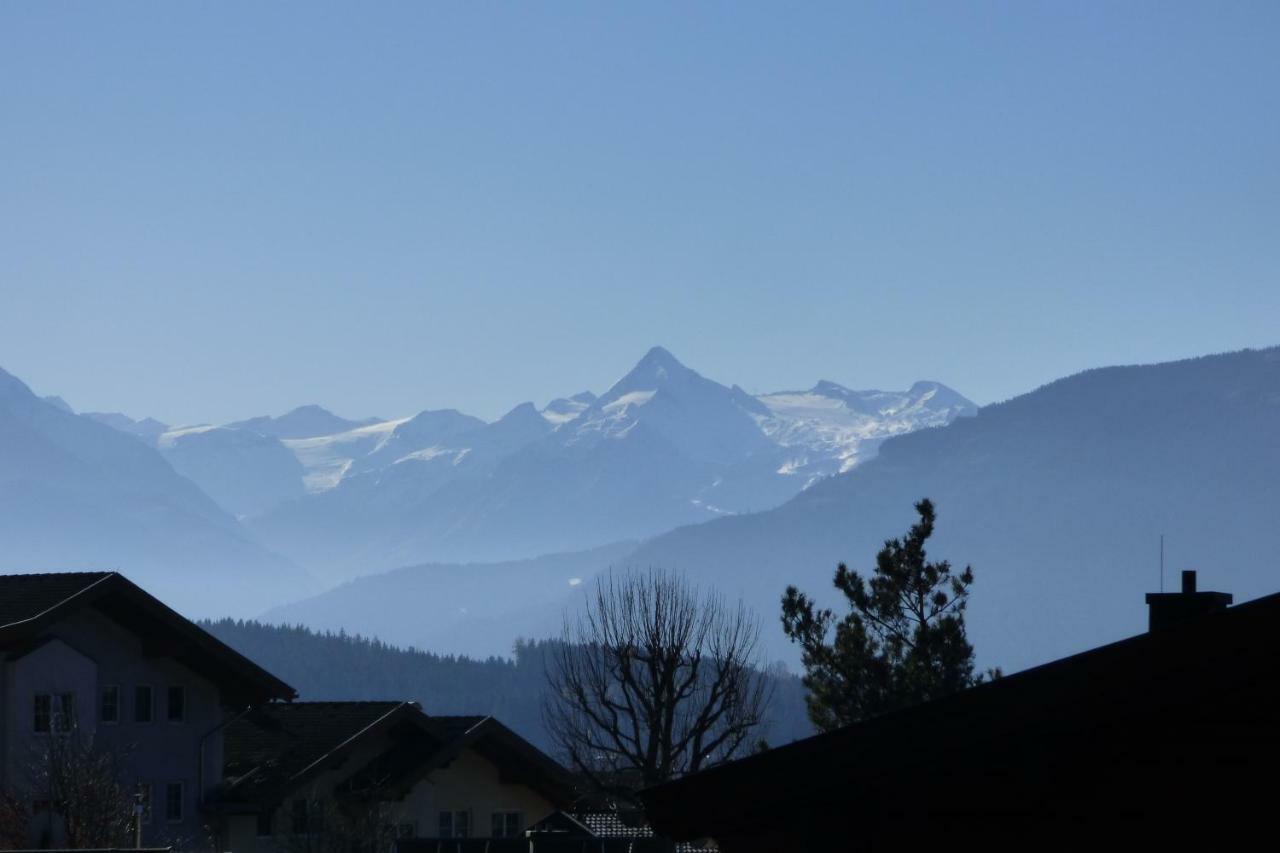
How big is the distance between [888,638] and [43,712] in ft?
68.5

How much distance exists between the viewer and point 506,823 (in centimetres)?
6272

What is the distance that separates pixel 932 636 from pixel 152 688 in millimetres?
21117

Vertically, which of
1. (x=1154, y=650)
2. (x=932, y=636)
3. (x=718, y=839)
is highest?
(x=932, y=636)

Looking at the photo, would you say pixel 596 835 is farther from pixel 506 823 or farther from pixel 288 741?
pixel 288 741

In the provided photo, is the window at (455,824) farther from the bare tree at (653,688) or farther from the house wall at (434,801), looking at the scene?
the bare tree at (653,688)

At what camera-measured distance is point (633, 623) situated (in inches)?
2357

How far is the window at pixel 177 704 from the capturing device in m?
56.9

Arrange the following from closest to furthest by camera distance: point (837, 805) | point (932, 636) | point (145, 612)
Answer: point (837, 805) → point (932, 636) → point (145, 612)

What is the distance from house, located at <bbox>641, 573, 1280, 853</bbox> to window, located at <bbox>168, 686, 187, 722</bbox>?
45090 millimetres

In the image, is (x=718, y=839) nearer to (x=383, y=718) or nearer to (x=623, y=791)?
(x=623, y=791)

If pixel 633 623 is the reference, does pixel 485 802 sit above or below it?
below

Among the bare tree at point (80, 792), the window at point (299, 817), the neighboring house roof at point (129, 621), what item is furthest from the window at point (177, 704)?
the bare tree at point (80, 792)

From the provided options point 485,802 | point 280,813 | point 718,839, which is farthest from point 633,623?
point 718,839

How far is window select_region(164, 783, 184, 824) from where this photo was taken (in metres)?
56.2
